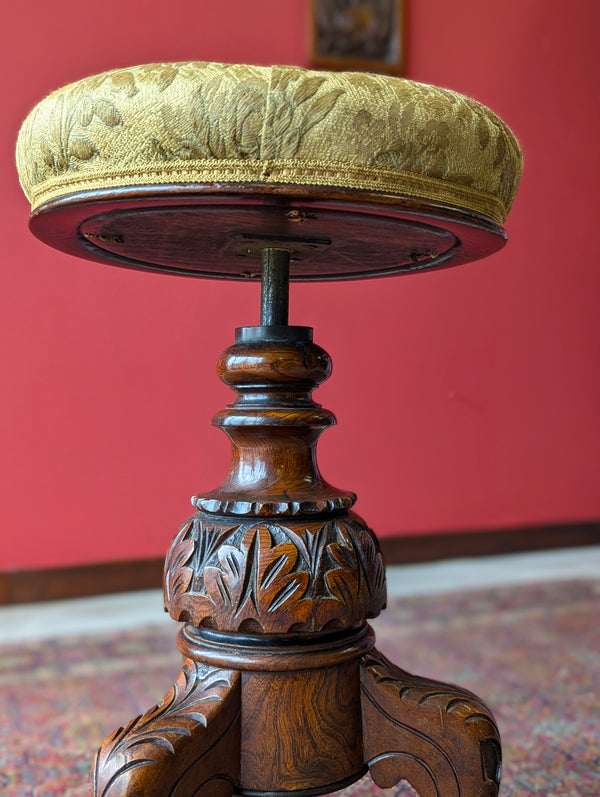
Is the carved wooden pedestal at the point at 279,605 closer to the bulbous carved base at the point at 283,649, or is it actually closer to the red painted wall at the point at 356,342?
the bulbous carved base at the point at 283,649

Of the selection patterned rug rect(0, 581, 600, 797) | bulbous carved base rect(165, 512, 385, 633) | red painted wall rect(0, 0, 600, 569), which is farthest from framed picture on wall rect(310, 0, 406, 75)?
bulbous carved base rect(165, 512, 385, 633)

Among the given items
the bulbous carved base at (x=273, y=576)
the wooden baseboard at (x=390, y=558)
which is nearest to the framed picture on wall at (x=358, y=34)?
the wooden baseboard at (x=390, y=558)

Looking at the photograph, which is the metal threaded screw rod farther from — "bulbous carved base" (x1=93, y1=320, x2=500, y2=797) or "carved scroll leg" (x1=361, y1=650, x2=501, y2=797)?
"carved scroll leg" (x1=361, y1=650, x2=501, y2=797)

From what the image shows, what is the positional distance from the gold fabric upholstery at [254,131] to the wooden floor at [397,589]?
4.19 feet

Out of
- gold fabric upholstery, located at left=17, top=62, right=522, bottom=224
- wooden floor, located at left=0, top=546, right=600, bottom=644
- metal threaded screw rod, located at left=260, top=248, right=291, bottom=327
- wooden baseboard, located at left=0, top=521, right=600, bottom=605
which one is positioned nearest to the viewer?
gold fabric upholstery, located at left=17, top=62, right=522, bottom=224

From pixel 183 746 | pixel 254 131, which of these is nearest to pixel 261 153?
pixel 254 131

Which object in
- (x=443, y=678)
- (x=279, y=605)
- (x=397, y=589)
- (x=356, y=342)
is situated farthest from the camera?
(x=356, y=342)

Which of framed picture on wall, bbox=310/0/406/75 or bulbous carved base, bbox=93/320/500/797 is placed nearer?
bulbous carved base, bbox=93/320/500/797

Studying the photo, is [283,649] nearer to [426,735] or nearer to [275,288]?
[426,735]

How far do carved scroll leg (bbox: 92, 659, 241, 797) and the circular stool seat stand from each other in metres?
0.40

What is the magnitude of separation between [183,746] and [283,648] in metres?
0.11

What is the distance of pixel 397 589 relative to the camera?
195 cm

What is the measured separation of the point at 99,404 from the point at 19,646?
22.9 inches

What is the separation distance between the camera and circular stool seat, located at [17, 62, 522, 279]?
0.53m
